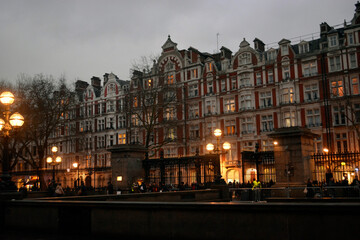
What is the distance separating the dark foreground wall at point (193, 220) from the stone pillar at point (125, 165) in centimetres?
1273

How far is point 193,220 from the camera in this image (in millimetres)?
8242

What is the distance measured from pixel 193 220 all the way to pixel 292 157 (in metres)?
13.6

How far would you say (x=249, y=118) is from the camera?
47.7 m

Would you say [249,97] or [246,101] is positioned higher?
[249,97]

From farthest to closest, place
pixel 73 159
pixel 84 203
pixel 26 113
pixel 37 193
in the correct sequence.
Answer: pixel 73 159 → pixel 26 113 → pixel 37 193 → pixel 84 203

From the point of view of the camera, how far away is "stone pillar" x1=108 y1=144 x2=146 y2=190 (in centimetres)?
2441

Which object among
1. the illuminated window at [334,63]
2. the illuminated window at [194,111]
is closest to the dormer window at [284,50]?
the illuminated window at [334,63]

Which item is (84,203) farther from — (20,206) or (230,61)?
(230,61)

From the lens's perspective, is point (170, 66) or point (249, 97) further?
point (170, 66)

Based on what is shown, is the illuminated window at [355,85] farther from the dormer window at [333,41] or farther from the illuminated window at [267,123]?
the illuminated window at [267,123]

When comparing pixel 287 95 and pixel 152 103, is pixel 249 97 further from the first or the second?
pixel 152 103

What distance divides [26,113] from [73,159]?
102ft

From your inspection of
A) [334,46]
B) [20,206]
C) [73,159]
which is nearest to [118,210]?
[20,206]

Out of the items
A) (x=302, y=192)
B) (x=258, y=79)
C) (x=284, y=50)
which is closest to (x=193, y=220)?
(x=302, y=192)
